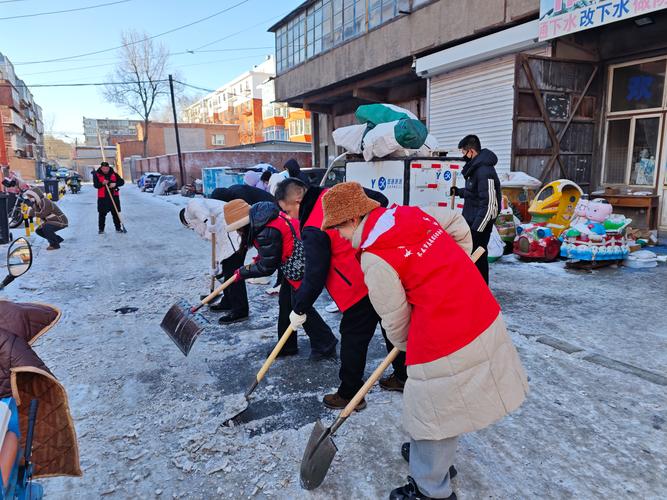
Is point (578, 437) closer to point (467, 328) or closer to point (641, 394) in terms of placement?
point (641, 394)

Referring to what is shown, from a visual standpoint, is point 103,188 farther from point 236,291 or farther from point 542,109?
point 542,109

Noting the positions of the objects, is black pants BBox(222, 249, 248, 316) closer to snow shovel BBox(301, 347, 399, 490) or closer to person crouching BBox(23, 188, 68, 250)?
snow shovel BBox(301, 347, 399, 490)

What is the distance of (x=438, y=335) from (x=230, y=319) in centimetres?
331

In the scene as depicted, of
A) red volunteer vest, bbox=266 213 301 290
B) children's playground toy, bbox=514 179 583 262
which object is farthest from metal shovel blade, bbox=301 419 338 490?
children's playground toy, bbox=514 179 583 262

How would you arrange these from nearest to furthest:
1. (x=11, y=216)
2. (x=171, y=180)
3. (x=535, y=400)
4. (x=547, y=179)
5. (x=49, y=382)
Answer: (x=49, y=382), (x=535, y=400), (x=547, y=179), (x=11, y=216), (x=171, y=180)

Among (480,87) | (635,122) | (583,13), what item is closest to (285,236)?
(583,13)

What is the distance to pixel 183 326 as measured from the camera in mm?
3799

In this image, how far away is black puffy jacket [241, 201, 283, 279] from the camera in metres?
3.41

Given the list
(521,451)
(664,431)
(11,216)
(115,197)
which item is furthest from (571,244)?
(11,216)

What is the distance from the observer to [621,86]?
368 inches

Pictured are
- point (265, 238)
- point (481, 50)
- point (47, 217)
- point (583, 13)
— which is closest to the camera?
point (265, 238)

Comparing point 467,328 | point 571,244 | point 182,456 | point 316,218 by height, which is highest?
point 316,218

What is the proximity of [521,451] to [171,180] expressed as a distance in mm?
25953

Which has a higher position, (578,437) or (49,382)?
(49,382)
